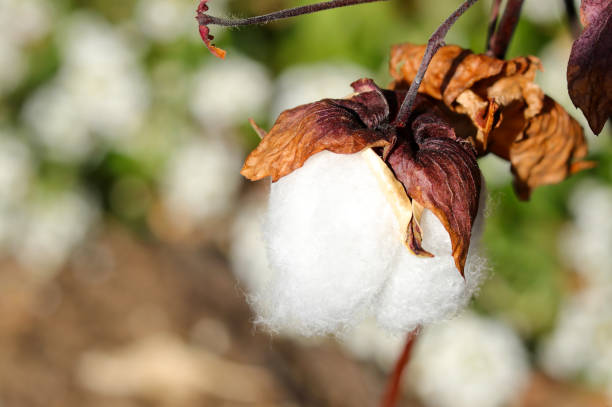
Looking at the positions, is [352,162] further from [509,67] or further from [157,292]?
[157,292]

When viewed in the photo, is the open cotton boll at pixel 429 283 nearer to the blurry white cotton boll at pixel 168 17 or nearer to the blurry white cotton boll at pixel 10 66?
the blurry white cotton boll at pixel 168 17

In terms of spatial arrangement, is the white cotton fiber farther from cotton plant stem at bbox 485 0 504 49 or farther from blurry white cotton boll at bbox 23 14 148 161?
blurry white cotton boll at bbox 23 14 148 161

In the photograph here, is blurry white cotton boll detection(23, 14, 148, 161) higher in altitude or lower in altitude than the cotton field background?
higher

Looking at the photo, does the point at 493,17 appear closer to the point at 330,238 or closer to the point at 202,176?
the point at 330,238

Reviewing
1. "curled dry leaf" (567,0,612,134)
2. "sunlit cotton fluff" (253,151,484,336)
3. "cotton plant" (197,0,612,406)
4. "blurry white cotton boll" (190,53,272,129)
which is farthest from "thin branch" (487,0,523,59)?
"blurry white cotton boll" (190,53,272,129)

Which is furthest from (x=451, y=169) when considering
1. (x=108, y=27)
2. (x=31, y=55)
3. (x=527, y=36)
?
(x=31, y=55)

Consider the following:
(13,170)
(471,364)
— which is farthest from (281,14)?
(13,170)
